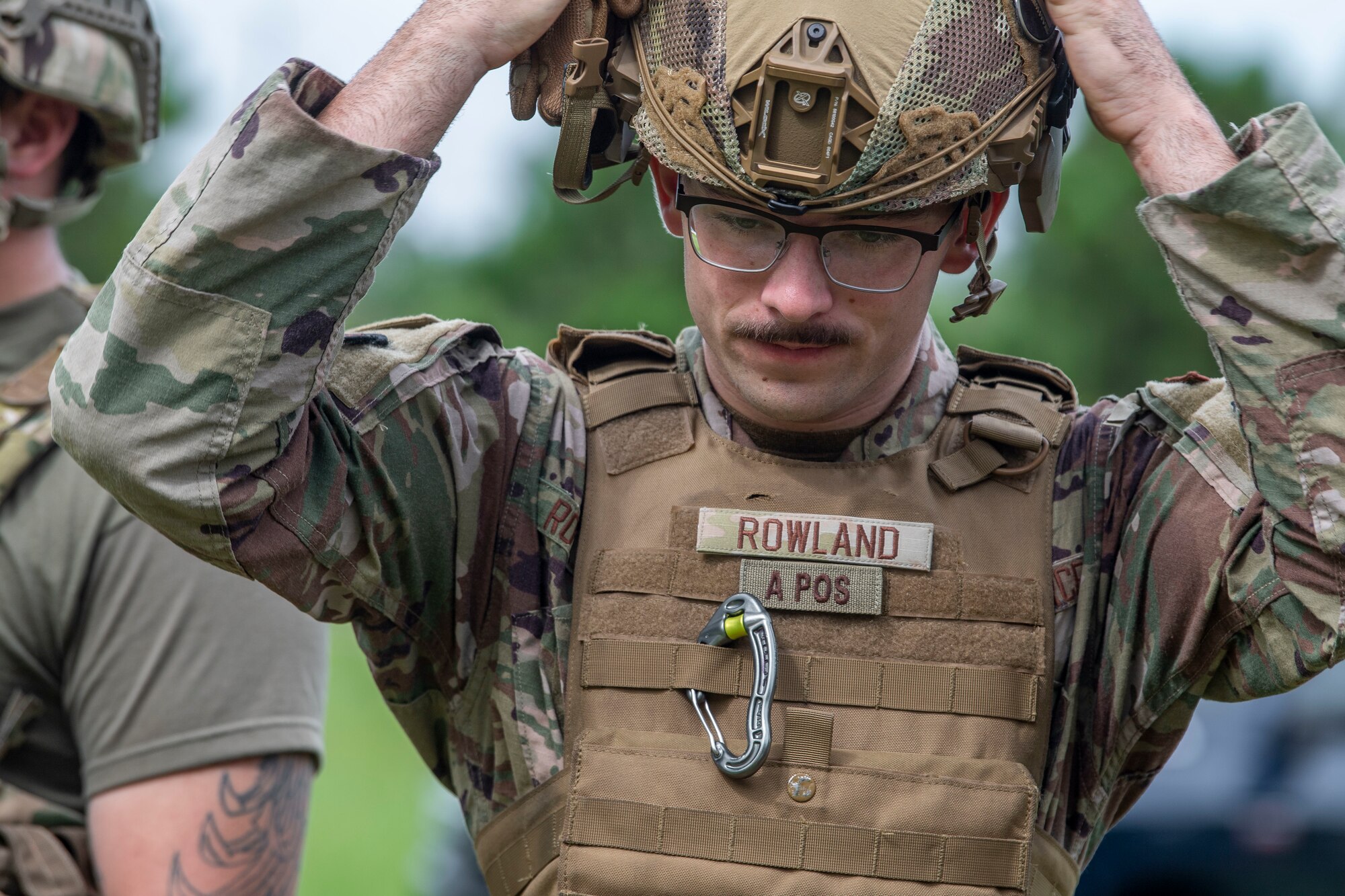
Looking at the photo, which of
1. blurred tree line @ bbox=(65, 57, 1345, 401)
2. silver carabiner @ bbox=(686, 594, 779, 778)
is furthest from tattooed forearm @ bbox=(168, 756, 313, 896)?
blurred tree line @ bbox=(65, 57, 1345, 401)

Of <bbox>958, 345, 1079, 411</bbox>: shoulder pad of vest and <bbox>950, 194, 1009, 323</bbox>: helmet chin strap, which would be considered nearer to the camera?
<bbox>950, 194, 1009, 323</bbox>: helmet chin strap

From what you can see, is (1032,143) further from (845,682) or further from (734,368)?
(845,682)

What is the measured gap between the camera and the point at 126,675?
11.6ft

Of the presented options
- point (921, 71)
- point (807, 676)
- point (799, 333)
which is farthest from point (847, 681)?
point (921, 71)

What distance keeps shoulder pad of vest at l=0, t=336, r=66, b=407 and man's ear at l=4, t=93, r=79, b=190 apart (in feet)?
2.17

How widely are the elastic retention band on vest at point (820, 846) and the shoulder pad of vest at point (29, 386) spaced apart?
5.80 feet

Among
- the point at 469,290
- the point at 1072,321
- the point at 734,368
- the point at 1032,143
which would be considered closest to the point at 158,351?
the point at 734,368

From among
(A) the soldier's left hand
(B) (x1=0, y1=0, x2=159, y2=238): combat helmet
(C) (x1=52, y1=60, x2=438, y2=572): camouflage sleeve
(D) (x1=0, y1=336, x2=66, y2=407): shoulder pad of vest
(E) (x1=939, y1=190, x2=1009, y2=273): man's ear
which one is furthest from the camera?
(B) (x1=0, y1=0, x2=159, y2=238): combat helmet

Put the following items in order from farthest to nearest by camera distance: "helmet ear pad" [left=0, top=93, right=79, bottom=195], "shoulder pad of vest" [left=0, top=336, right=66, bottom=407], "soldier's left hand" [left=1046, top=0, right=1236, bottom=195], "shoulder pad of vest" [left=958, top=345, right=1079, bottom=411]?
"helmet ear pad" [left=0, top=93, right=79, bottom=195] → "shoulder pad of vest" [left=0, top=336, right=66, bottom=407] → "shoulder pad of vest" [left=958, top=345, right=1079, bottom=411] → "soldier's left hand" [left=1046, top=0, right=1236, bottom=195]

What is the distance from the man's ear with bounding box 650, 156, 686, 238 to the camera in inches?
119

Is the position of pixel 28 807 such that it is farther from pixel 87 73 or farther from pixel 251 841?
pixel 87 73

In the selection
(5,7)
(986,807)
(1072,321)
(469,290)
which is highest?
(5,7)

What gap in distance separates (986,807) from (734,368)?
0.84m

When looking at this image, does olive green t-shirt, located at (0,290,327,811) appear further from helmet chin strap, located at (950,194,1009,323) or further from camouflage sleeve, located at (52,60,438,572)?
helmet chin strap, located at (950,194,1009,323)
